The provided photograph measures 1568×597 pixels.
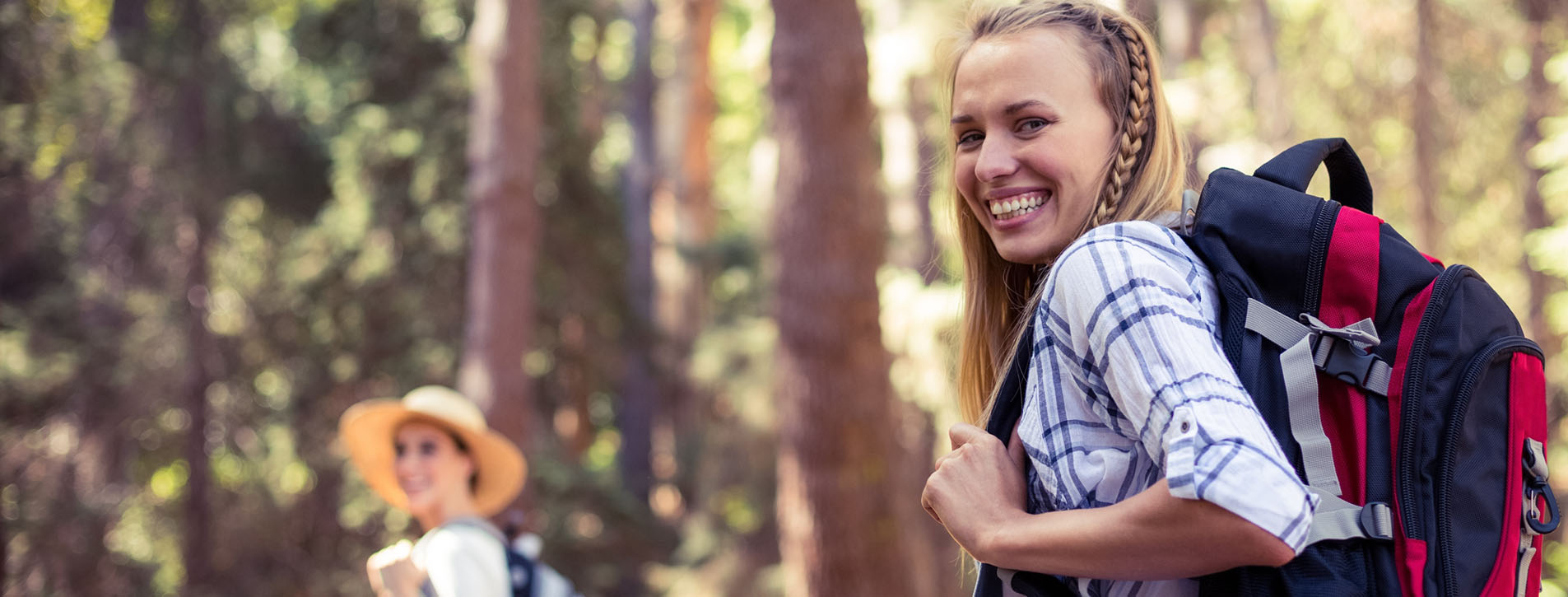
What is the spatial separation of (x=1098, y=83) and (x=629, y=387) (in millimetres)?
20776

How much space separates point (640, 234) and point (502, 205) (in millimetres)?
14894

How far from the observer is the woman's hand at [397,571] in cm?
376

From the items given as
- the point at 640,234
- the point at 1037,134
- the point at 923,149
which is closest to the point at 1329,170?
the point at 1037,134

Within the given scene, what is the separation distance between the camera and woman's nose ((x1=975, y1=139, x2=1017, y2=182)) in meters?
1.64

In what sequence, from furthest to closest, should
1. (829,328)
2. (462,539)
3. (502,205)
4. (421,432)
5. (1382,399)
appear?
(502,205) < (829,328) < (421,432) < (462,539) < (1382,399)

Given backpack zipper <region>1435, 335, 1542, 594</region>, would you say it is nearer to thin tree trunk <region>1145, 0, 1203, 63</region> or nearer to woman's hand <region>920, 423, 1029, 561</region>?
woman's hand <region>920, 423, 1029, 561</region>

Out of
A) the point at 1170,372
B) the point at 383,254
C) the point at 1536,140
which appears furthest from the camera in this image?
the point at 383,254

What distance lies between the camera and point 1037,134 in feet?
5.36

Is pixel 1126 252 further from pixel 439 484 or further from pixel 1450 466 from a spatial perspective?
pixel 439 484

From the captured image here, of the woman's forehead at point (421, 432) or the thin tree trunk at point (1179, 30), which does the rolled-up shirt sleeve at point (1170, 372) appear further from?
the thin tree trunk at point (1179, 30)

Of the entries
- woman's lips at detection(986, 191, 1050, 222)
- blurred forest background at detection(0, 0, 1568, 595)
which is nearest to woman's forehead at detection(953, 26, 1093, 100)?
woman's lips at detection(986, 191, 1050, 222)

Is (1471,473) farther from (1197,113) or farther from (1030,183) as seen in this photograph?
(1197,113)

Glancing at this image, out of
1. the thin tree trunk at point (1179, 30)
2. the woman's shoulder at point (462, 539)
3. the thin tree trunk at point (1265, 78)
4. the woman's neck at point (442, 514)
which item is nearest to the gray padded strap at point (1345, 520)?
the woman's shoulder at point (462, 539)

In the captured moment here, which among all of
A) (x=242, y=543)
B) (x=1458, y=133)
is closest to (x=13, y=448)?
(x=242, y=543)
